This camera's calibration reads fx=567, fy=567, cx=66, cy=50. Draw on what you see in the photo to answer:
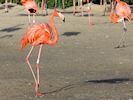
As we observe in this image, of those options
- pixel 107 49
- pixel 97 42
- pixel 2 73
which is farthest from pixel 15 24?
pixel 2 73

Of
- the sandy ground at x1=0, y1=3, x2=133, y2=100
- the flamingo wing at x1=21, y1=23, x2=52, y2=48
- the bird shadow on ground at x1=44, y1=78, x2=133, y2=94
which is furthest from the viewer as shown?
the bird shadow on ground at x1=44, y1=78, x2=133, y2=94

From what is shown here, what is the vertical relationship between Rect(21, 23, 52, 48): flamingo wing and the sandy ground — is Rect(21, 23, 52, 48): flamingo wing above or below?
above

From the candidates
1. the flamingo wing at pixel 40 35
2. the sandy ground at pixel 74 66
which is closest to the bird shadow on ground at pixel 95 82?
the sandy ground at pixel 74 66

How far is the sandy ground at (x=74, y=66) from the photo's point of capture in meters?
11.1

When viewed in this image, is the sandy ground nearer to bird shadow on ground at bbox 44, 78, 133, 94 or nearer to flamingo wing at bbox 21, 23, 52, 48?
bird shadow on ground at bbox 44, 78, 133, 94

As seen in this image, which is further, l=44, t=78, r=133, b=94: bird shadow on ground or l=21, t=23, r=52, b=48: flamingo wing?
l=44, t=78, r=133, b=94: bird shadow on ground

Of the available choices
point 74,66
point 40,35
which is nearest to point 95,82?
point 40,35

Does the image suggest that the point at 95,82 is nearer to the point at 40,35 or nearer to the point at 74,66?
the point at 40,35

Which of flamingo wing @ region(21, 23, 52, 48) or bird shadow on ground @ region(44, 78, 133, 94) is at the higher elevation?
flamingo wing @ region(21, 23, 52, 48)

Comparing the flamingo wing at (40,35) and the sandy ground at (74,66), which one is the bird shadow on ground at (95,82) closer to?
the sandy ground at (74,66)

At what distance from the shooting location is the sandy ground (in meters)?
11.1

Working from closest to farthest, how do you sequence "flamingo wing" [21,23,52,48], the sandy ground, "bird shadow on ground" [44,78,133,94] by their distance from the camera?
the sandy ground, "flamingo wing" [21,23,52,48], "bird shadow on ground" [44,78,133,94]

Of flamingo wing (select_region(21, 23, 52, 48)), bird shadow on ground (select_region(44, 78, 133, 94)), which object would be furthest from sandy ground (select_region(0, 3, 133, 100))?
flamingo wing (select_region(21, 23, 52, 48))

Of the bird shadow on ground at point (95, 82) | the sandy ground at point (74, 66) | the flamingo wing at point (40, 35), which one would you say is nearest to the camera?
the sandy ground at point (74, 66)
